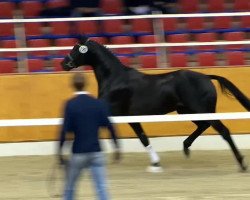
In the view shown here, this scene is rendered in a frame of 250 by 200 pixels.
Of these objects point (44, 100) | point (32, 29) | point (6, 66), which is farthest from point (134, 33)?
point (6, 66)

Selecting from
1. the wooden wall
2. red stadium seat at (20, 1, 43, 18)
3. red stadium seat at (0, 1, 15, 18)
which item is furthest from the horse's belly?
red stadium seat at (0, 1, 15, 18)

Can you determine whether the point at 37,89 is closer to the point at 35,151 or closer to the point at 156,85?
the point at 35,151

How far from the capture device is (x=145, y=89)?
10258 millimetres

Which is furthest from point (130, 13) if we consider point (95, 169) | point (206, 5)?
point (95, 169)

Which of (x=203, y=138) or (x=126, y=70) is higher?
(x=126, y=70)

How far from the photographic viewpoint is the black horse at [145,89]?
33.2 feet

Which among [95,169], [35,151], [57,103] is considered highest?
[95,169]

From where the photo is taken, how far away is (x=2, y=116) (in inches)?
459

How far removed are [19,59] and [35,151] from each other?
163 centimetres

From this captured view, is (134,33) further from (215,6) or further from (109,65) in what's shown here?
(109,65)

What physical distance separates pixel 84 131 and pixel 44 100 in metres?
5.47

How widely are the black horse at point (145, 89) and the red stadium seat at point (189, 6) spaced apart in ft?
13.3

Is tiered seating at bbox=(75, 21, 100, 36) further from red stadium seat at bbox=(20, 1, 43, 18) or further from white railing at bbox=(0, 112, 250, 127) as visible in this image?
white railing at bbox=(0, 112, 250, 127)

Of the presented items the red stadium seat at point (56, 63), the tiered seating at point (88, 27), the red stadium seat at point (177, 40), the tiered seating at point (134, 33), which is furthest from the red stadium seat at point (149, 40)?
the red stadium seat at point (56, 63)
